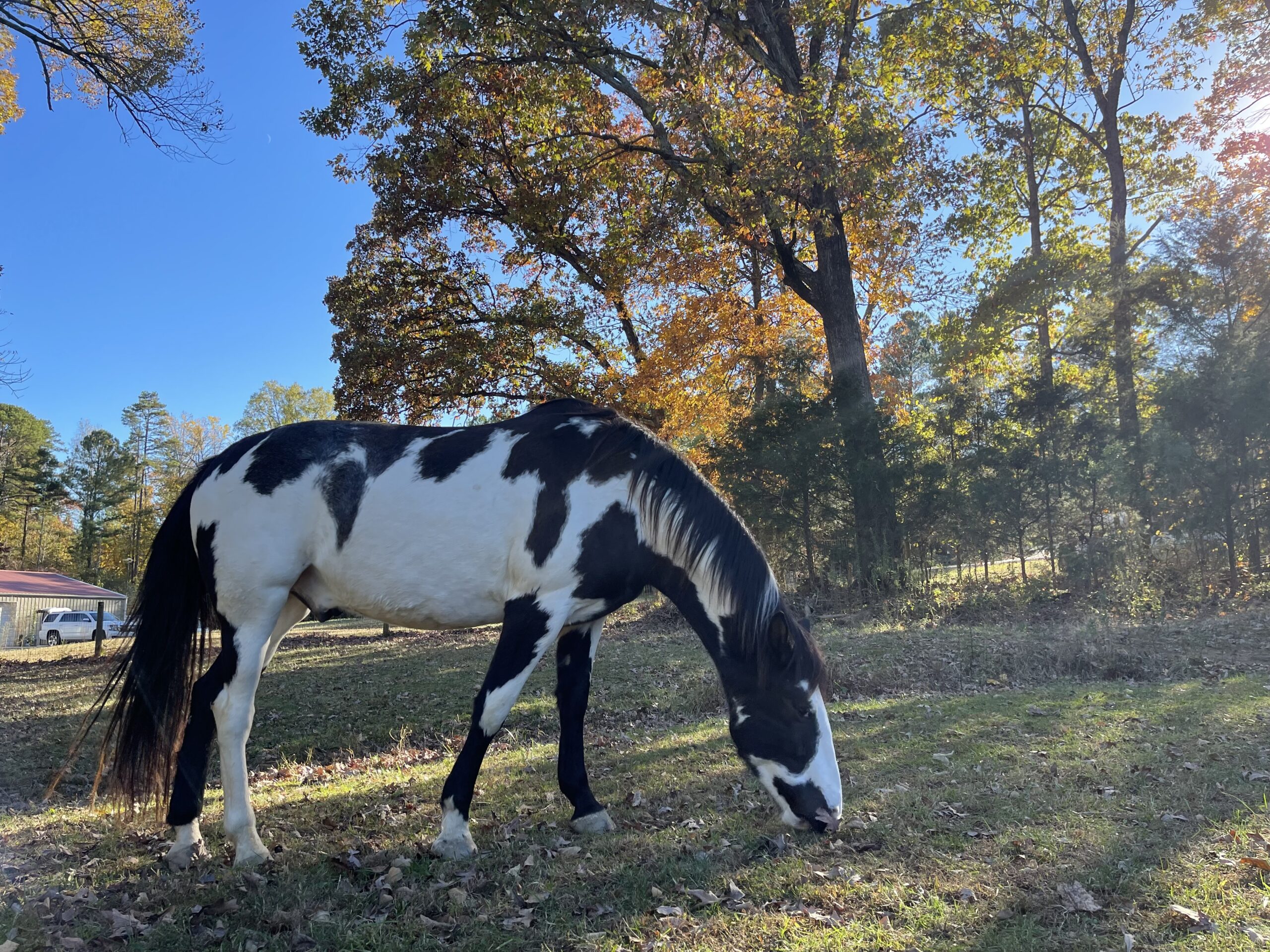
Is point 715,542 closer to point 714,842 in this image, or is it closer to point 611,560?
point 611,560

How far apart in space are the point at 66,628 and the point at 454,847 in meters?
37.2

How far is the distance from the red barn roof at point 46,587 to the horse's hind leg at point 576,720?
38885mm

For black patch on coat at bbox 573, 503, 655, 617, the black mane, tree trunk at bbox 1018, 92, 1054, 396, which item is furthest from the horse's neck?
tree trunk at bbox 1018, 92, 1054, 396

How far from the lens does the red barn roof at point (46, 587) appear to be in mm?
32656

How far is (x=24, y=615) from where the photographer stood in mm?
32594

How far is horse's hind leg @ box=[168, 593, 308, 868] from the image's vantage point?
3.40 meters

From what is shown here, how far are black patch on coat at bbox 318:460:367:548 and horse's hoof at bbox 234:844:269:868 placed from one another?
1437 mm

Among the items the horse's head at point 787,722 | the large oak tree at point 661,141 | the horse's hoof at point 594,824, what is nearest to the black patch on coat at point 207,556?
the horse's hoof at point 594,824

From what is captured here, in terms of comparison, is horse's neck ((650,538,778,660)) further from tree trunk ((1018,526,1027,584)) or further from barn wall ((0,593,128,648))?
barn wall ((0,593,128,648))

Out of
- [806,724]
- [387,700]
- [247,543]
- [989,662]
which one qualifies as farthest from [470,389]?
[806,724]

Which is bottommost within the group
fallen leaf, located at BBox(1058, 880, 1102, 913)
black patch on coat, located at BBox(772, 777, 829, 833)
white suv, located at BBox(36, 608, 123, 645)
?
white suv, located at BBox(36, 608, 123, 645)

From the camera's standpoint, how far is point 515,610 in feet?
11.6

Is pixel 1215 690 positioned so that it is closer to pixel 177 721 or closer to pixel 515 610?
pixel 515 610

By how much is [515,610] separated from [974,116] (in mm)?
20319
